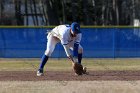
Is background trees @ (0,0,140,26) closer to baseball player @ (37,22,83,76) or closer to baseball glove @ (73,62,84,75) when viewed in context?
baseball player @ (37,22,83,76)

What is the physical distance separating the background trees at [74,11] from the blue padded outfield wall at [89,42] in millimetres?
21651

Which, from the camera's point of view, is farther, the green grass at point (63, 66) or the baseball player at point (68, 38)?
the green grass at point (63, 66)

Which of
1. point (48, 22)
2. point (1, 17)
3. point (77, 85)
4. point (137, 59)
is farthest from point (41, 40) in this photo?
point (1, 17)

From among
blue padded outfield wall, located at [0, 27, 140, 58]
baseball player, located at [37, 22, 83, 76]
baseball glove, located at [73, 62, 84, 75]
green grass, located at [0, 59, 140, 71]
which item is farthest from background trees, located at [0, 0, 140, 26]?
baseball glove, located at [73, 62, 84, 75]

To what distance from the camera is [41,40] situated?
25562 mm

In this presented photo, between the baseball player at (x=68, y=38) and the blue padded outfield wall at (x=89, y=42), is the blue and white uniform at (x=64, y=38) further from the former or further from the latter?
the blue padded outfield wall at (x=89, y=42)

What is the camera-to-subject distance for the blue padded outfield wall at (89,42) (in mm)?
25578

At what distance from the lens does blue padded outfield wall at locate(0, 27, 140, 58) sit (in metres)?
25.6

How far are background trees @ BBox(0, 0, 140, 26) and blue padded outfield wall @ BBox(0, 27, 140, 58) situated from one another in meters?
21.7

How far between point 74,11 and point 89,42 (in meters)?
26.4

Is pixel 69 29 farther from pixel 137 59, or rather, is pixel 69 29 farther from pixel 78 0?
pixel 78 0

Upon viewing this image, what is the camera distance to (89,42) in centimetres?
2573

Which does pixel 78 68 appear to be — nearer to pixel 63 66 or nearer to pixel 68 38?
pixel 68 38

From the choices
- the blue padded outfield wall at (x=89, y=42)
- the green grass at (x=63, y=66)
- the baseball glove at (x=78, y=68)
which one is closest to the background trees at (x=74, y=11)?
the blue padded outfield wall at (x=89, y=42)
